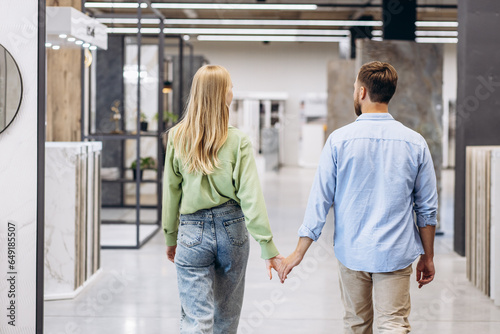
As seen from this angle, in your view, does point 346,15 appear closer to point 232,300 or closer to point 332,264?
point 332,264

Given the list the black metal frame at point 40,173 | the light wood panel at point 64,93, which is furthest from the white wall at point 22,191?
the light wood panel at point 64,93

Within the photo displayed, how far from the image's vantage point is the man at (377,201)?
7.82 feet

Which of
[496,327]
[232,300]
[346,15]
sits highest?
[346,15]

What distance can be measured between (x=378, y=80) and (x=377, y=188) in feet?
1.31

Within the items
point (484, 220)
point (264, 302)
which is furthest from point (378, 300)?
point (484, 220)

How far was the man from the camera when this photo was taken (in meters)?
2.38

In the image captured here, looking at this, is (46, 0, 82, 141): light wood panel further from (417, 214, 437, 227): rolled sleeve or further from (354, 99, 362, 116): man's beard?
(417, 214, 437, 227): rolled sleeve

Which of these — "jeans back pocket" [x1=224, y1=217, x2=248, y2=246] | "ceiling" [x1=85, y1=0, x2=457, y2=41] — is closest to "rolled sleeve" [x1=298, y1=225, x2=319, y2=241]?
"jeans back pocket" [x1=224, y1=217, x2=248, y2=246]

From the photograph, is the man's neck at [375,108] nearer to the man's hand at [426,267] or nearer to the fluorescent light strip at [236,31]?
the man's hand at [426,267]

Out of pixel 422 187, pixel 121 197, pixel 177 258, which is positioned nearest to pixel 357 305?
pixel 422 187

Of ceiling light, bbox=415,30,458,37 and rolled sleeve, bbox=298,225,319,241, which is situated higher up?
ceiling light, bbox=415,30,458,37

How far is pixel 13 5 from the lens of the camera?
3.25 meters

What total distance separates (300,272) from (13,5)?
3.46 meters

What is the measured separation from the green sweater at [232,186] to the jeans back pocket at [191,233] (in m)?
0.05
